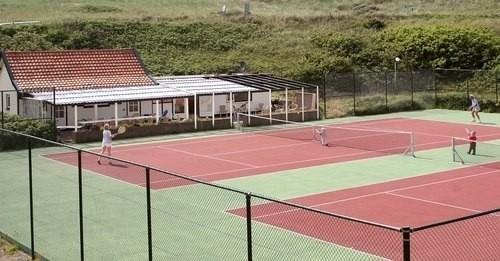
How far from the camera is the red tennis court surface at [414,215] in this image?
14945 mm

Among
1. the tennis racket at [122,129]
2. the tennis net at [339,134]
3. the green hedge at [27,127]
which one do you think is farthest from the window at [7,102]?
the tennis net at [339,134]

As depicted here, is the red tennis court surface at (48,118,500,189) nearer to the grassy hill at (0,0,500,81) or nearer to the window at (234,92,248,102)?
the window at (234,92,248,102)

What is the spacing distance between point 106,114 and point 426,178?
20.5 metres

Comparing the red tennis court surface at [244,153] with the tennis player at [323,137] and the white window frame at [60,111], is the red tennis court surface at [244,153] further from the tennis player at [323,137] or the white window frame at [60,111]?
the white window frame at [60,111]

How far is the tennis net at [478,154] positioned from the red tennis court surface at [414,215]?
989 millimetres

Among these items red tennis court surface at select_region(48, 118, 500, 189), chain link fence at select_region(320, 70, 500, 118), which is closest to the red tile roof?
red tennis court surface at select_region(48, 118, 500, 189)

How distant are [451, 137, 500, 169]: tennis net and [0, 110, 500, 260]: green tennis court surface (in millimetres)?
556

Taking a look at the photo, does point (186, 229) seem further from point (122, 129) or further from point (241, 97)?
point (241, 97)

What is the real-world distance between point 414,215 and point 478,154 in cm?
1117

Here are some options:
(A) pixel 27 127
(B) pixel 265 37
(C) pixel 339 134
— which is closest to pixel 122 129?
(A) pixel 27 127

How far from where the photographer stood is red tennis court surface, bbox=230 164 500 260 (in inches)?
588

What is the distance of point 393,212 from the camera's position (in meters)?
19.8

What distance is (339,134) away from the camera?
123ft

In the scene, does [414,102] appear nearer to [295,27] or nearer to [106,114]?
[106,114]
